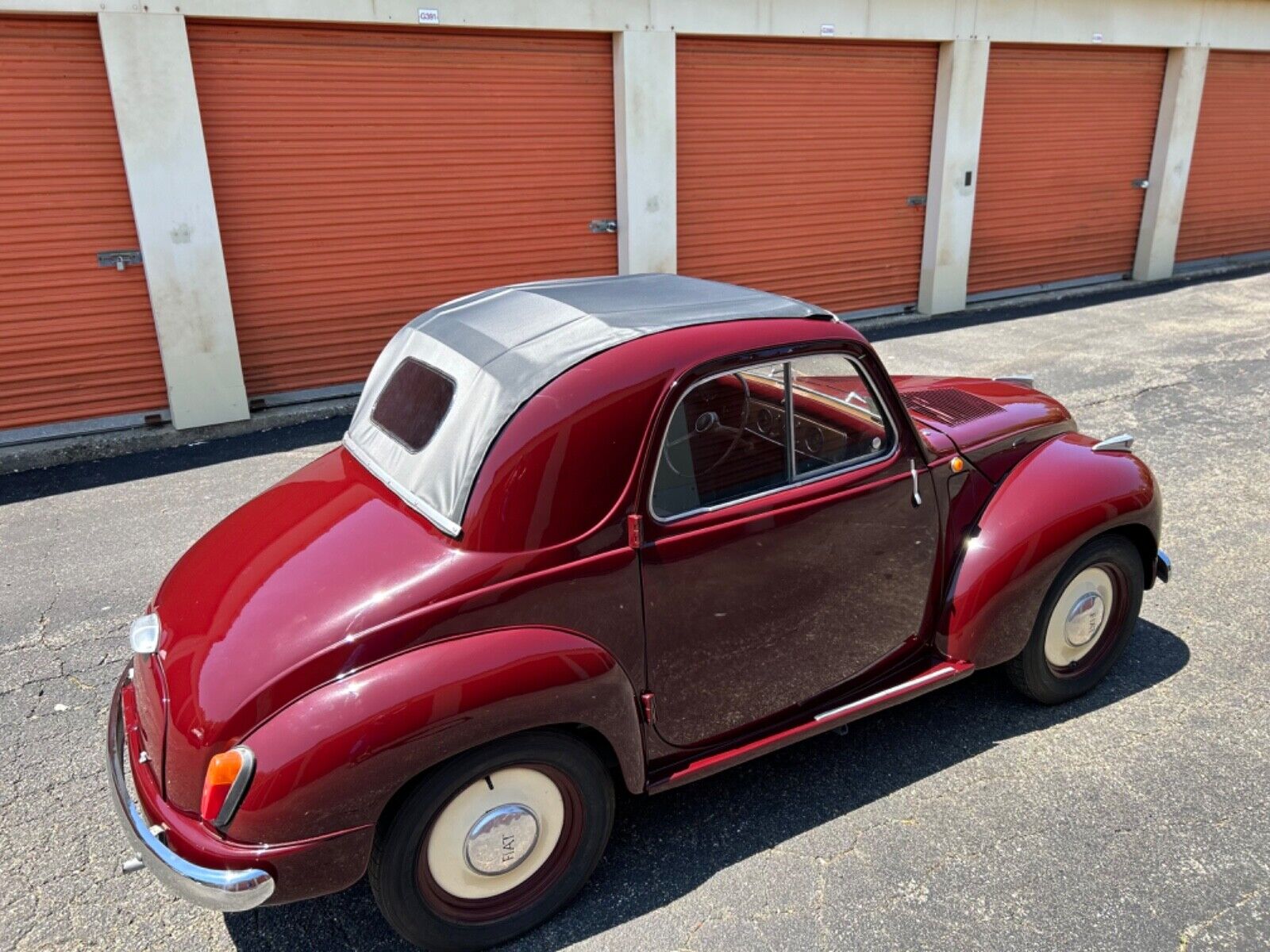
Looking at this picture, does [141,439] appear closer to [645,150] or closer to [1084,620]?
Answer: [645,150]

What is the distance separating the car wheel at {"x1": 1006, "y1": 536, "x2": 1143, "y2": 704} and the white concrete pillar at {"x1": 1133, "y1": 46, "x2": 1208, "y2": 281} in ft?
34.0

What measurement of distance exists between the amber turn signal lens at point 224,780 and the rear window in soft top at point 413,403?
1.08 m

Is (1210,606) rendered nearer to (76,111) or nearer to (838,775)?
(838,775)

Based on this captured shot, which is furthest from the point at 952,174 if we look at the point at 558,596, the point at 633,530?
the point at 558,596

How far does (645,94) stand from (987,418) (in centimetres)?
588

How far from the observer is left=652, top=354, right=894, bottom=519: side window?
2.92m

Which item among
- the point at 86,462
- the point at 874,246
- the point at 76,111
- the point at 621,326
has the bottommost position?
the point at 86,462

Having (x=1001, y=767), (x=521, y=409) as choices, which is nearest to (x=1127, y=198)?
(x=1001, y=767)

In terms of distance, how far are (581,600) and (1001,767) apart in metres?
1.85

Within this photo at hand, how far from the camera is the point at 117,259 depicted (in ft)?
23.0

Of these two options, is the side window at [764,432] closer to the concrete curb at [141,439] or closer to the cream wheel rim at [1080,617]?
the cream wheel rim at [1080,617]

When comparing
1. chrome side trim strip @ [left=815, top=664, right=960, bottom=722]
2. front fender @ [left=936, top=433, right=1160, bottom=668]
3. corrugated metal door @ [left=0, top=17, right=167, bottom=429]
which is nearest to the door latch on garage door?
corrugated metal door @ [left=0, top=17, right=167, bottom=429]

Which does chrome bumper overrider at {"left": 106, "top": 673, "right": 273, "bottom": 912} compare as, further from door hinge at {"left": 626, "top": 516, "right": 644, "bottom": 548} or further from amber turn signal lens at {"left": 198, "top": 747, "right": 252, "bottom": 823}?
door hinge at {"left": 626, "top": 516, "right": 644, "bottom": 548}

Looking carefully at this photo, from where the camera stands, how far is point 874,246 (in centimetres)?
1059
